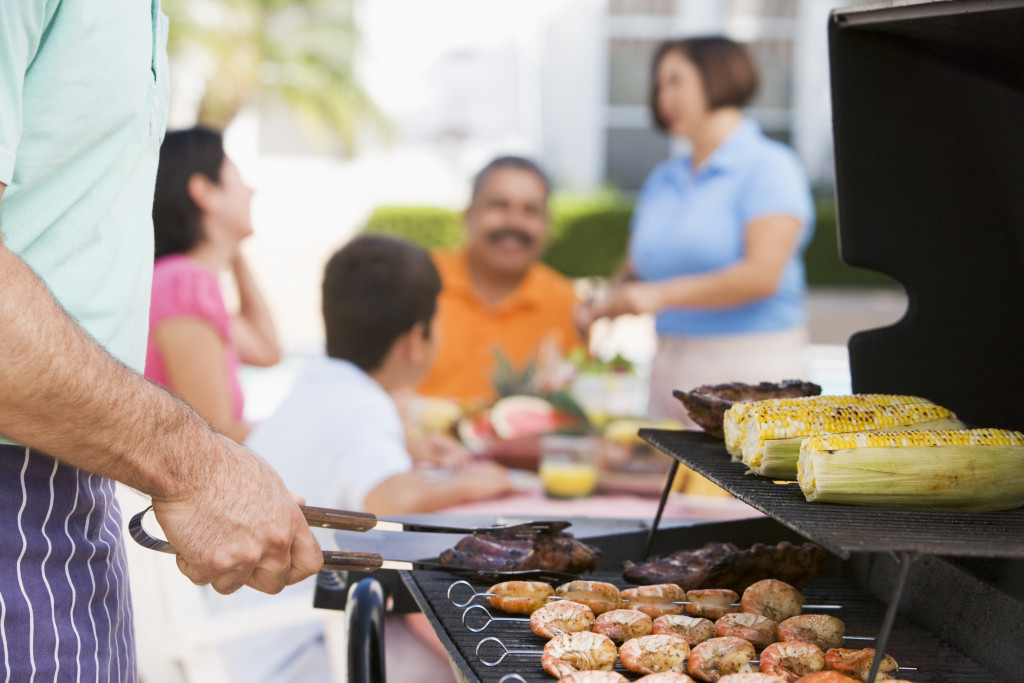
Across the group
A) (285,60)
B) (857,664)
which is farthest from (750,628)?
(285,60)

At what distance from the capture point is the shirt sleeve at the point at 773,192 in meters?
4.07

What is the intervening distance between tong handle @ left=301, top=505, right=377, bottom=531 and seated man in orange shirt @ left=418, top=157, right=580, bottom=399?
3.18 m

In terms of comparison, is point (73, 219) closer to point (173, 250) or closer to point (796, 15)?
point (173, 250)

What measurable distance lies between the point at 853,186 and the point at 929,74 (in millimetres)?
209

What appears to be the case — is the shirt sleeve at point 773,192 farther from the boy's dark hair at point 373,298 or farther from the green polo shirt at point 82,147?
the green polo shirt at point 82,147

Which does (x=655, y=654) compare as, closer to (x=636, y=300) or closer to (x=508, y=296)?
(x=636, y=300)

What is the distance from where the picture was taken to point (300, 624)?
9.14ft

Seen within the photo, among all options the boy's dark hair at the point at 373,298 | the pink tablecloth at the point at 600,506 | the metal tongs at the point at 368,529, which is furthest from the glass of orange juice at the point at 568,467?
the metal tongs at the point at 368,529

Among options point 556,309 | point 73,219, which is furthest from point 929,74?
point 556,309

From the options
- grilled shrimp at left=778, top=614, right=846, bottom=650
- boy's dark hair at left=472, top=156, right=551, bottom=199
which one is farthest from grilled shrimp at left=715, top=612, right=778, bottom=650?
boy's dark hair at left=472, top=156, right=551, bottom=199

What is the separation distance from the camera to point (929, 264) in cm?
172

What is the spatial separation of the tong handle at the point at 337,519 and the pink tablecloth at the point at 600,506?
1130mm

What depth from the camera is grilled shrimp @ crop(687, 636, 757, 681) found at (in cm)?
132

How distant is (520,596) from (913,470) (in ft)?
1.99
